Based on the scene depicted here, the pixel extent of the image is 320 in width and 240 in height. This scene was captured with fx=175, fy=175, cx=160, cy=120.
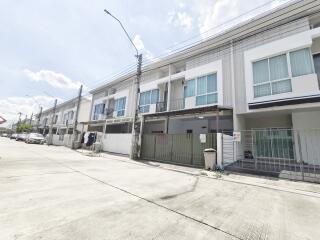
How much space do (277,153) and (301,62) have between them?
5.41 m

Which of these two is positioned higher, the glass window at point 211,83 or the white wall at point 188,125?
the glass window at point 211,83

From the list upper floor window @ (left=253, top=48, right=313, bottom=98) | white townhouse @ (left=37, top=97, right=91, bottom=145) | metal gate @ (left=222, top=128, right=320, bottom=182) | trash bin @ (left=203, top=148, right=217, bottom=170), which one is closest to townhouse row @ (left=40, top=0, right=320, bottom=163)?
upper floor window @ (left=253, top=48, right=313, bottom=98)

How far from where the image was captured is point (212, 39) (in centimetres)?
1360

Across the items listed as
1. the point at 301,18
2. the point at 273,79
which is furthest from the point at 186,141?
the point at 301,18

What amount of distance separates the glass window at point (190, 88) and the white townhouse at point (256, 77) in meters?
0.08

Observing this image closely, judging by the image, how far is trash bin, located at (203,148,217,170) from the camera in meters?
9.13

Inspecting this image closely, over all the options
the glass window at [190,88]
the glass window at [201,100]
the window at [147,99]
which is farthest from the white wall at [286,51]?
the window at [147,99]

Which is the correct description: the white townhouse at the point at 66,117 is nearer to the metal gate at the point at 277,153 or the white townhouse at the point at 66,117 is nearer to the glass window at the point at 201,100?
the glass window at the point at 201,100

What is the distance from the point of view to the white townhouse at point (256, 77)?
9.59m

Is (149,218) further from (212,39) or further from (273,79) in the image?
(212,39)

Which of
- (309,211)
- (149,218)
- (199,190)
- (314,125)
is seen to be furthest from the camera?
(314,125)

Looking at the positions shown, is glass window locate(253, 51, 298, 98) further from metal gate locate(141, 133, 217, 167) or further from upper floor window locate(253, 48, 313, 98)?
metal gate locate(141, 133, 217, 167)

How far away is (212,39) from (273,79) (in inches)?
224

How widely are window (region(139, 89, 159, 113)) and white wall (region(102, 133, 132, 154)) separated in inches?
134
